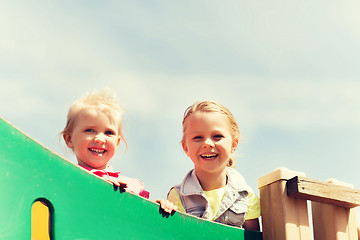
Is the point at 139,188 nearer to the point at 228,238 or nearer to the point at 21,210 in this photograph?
the point at 228,238

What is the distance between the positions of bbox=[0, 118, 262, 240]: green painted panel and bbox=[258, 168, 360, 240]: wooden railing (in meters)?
0.45

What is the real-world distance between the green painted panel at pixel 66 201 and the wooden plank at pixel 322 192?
1.76 feet

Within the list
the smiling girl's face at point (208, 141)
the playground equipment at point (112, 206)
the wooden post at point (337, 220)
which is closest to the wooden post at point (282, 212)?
the playground equipment at point (112, 206)

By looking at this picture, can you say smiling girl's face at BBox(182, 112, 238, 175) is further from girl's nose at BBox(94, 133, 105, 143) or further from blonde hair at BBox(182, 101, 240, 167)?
girl's nose at BBox(94, 133, 105, 143)

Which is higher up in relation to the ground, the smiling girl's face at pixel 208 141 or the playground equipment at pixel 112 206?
the smiling girl's face at pixel 208 141

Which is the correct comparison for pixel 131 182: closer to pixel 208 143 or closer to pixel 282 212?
pixel 208 143

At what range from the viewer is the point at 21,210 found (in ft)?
4.89

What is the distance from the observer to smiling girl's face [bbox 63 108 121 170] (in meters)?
2.67

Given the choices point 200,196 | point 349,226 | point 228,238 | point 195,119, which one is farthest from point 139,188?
point 349,226

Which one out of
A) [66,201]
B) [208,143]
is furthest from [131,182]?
[66,201]

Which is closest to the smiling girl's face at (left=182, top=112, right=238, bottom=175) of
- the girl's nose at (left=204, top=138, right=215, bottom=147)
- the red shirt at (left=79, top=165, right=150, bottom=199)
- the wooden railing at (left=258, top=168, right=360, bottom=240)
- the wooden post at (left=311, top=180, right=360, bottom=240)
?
the girl's nose at (left=204, top=138, right=215, bottom=147)

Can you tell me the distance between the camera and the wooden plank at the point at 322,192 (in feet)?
6.77

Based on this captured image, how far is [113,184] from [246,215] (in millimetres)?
993

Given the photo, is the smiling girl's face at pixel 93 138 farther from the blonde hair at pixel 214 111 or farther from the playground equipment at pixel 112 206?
the playground equipment at pixel 112 206
